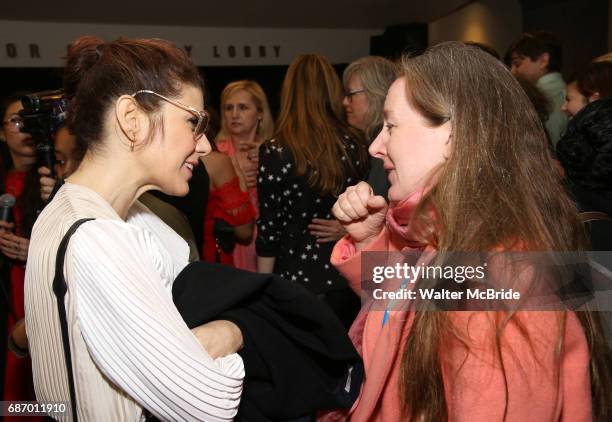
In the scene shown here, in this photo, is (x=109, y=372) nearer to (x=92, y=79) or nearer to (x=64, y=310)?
(x=64, y=310)

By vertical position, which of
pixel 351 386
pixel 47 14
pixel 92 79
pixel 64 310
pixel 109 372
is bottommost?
pixel 351 386

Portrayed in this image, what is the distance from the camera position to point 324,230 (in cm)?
261

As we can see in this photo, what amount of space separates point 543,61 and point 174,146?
3.29 meters

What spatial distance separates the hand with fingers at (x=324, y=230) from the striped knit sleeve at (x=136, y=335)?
162 centimetres

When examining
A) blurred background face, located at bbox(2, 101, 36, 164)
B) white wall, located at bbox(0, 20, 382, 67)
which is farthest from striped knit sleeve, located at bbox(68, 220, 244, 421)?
white wall, located at bbox(0, 20, 382, 67)

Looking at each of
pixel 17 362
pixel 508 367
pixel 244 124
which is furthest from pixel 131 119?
pixel 244 124

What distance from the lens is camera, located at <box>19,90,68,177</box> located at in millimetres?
1565

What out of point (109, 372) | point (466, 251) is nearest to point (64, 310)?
point (109, 372)

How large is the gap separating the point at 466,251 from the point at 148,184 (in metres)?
0.72

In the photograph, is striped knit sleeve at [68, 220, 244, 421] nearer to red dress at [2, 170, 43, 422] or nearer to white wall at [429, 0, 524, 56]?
red dress at [2, 170, 43, 422]

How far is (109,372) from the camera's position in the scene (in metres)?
0.95

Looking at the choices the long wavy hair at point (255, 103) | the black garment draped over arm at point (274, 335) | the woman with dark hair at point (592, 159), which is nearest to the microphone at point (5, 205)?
the black garment draped over arm at point (274, 335)

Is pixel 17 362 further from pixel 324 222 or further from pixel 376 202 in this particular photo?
pixel 376 202

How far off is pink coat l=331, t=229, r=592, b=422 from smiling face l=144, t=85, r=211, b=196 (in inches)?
23.3
